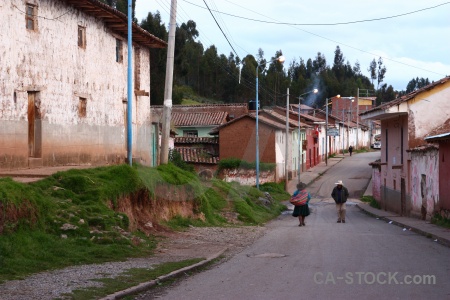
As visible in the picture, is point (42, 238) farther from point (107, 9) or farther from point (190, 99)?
point (190, 99)

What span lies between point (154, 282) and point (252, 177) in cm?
4185

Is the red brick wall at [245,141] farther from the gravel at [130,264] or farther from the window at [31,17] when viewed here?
the window at [31,17]

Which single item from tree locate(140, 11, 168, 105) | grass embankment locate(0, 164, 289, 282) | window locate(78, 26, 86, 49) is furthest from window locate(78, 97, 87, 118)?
tree locate(140, 11, 168, 105)

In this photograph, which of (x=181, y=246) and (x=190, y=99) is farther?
(x=190, y=99)

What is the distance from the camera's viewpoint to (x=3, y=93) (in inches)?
675

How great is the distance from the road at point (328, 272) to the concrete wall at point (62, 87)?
24.4 ft

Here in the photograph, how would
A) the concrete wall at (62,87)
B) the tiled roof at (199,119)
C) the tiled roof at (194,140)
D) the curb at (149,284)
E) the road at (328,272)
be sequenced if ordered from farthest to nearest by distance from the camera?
the tiled roof at (199,119) < the tiled roof at (194,140) < the concrete wall at (62,87) < the road at (328,272) < the curb at (149,284)

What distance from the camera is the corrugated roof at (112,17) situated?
842 inches

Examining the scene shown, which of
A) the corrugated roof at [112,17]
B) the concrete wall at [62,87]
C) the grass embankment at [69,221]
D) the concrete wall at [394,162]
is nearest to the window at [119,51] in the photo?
the concrete wall at [62,87]

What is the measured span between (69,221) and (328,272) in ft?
18.0

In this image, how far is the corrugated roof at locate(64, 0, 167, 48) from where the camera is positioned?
21.4m

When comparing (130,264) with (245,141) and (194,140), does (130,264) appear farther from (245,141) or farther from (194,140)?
(194,140)

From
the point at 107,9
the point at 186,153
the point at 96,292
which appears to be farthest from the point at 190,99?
the point at 96,292

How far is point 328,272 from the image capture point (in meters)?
10.9
